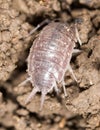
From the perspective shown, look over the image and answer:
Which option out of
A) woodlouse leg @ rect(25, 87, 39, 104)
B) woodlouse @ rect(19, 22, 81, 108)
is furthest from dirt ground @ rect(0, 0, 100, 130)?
woodlouse @ rect(19, 22, 81, 108)

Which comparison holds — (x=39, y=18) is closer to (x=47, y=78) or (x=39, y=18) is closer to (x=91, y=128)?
(x=47, y=78)

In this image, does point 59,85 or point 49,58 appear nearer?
point 49,58

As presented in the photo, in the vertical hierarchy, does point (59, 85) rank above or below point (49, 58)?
below

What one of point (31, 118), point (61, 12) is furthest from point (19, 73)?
point (61, 12)

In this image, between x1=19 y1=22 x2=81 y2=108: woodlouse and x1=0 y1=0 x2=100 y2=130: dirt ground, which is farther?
x1=0 y1=0 x2=100 y2=130: dirt ground

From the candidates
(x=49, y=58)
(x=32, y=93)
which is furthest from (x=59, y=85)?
(x=49, y=58)

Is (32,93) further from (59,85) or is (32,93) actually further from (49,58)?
(49,58)

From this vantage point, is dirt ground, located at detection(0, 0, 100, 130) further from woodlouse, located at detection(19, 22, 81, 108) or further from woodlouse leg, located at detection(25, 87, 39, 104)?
woodlouse, located at detection(19, 22, 81, 108)
